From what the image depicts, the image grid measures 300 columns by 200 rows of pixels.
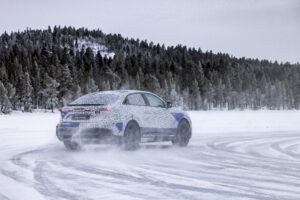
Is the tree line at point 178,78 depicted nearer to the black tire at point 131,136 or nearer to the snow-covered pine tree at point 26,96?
the snow-covered pine tree at point 26,96

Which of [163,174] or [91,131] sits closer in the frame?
[163,174]

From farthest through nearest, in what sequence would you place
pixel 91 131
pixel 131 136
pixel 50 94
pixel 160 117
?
1. pixel 50 94
2. pixel 160 117
3. pixel 131 136
4. pixel 91 131

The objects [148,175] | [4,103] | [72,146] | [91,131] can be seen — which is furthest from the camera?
[4,103]

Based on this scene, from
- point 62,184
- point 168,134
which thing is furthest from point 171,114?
point 62,184

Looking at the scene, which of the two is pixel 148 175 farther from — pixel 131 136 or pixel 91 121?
pixel 131 136

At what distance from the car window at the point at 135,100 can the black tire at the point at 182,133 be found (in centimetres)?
166

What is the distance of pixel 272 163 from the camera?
27.5 ft

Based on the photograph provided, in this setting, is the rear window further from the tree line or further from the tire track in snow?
the tree line

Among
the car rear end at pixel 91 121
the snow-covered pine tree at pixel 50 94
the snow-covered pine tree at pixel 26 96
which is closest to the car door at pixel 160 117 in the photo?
the car rear end at pixel 91 121

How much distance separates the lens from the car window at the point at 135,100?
1080 centimetres

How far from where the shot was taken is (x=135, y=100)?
11.0m

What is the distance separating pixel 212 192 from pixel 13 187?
2.72 m

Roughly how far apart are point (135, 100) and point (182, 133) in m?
2.21

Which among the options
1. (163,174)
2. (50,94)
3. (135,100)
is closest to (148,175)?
(163,174)
